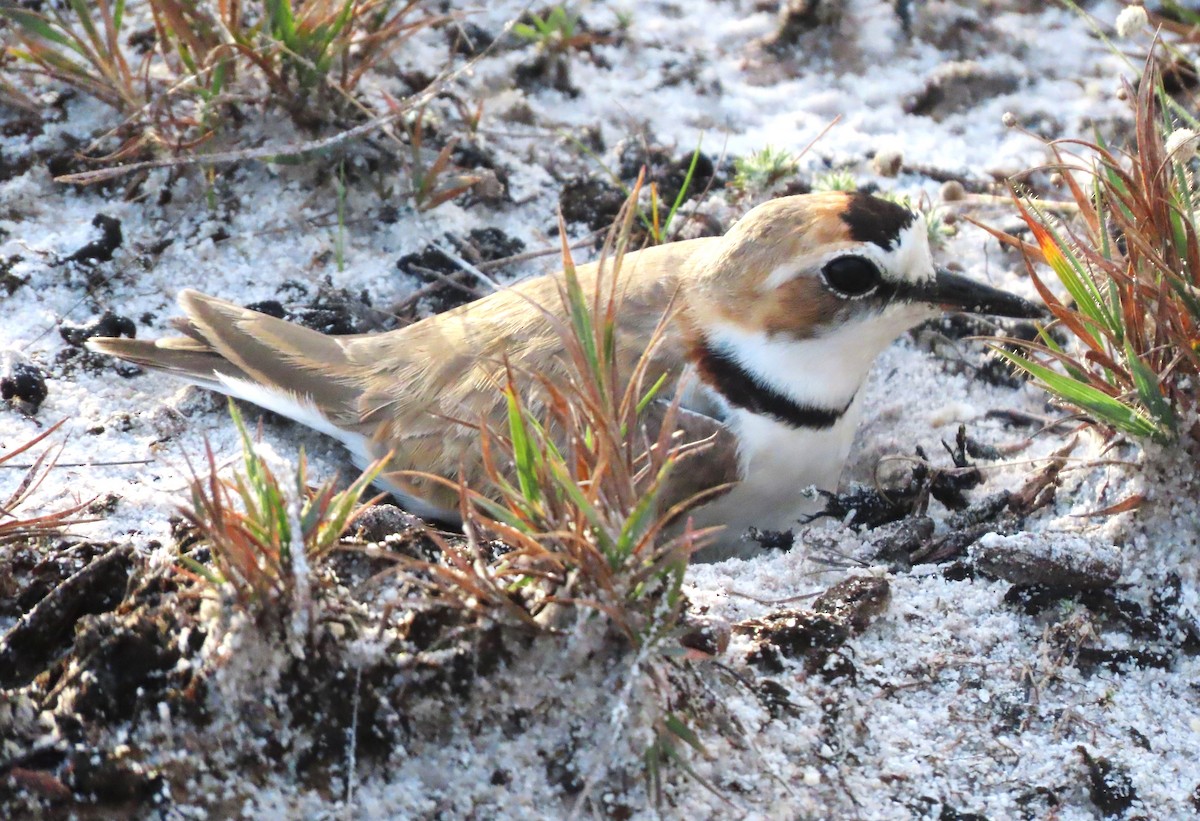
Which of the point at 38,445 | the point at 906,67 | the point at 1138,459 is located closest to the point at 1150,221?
the point at 1138,459

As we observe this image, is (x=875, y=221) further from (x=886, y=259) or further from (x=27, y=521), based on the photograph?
(x=27, y=521)

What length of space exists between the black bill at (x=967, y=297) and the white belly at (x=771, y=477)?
301mm

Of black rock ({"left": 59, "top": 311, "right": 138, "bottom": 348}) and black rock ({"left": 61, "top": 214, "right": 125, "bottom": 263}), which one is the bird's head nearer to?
black rock ({"left": 59, "top": 311, "right": 138, "bottom": 348})

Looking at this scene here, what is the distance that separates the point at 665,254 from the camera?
2.82 meters

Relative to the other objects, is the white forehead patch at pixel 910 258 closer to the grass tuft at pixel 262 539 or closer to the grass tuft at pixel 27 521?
the grass tuft at pixel 262 539

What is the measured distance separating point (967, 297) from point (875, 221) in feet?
1.02

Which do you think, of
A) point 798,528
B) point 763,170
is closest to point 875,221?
point 798,528

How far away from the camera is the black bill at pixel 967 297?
8.66ft

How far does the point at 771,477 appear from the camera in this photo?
2.65 meters

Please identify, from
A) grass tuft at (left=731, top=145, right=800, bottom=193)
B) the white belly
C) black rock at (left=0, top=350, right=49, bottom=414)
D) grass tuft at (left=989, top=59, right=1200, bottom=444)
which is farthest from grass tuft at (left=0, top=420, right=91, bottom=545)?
grass tuft at (left=731, top=145, right=800, bottom=193)

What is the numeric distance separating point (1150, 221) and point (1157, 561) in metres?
0.63

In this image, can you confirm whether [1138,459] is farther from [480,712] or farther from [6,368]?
[6,368]

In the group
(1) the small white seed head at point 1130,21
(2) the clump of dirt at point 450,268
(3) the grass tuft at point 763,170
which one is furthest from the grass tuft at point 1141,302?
(2) the clump of dirt at point 450,268

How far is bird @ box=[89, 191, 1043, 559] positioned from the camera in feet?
8.41
